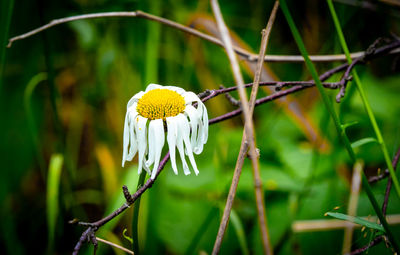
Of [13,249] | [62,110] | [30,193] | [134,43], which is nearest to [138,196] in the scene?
[13,249]

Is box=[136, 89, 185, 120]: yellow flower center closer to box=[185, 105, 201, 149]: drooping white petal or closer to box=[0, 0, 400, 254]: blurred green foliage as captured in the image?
box=[185, 105, 201, 149]: drooping white petal

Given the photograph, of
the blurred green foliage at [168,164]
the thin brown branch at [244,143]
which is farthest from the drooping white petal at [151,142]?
the blurred green foliage at [168,164]

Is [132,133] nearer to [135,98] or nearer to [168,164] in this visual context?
[135,98]

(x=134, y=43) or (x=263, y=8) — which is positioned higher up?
(x=263, y=8)

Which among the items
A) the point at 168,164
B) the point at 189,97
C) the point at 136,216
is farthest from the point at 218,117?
the point at 168,164

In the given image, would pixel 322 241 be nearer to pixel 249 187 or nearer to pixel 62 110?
pixel 249 187

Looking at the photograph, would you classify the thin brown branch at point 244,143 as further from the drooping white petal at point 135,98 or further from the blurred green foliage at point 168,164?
the blurred green foliage at point 168,164
